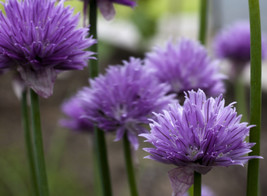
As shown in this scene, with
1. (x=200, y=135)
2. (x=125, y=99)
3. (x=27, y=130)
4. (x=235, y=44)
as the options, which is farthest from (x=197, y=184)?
(x=235, y=44)

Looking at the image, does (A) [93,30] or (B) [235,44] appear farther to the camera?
(B) [235,44]

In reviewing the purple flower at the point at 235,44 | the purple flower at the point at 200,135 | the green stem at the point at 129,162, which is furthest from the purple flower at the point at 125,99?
the purple flower at the point at 235,44

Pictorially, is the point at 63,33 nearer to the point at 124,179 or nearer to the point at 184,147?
the point at 184,147

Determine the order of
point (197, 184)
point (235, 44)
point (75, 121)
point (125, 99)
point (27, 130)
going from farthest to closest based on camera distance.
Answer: point (235, 44)
point (75, 121)
point (27, 130)
point (125, 99)
point (197, 184)

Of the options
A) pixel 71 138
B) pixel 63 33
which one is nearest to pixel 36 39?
pixel 63 33

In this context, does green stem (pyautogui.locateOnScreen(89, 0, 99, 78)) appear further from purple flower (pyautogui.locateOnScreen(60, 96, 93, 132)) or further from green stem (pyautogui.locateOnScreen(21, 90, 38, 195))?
purple flower (pyautogui.locateOnScreen(60, 96, 93, 132))

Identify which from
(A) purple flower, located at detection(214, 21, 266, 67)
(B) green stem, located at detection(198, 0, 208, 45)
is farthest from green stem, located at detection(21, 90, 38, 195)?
(A) purple flower, located at detection(214, 21, 266, 67)

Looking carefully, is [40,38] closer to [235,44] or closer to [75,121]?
[75,121]

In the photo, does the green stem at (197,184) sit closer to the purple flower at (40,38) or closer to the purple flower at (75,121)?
the purple flower at (40,38)
